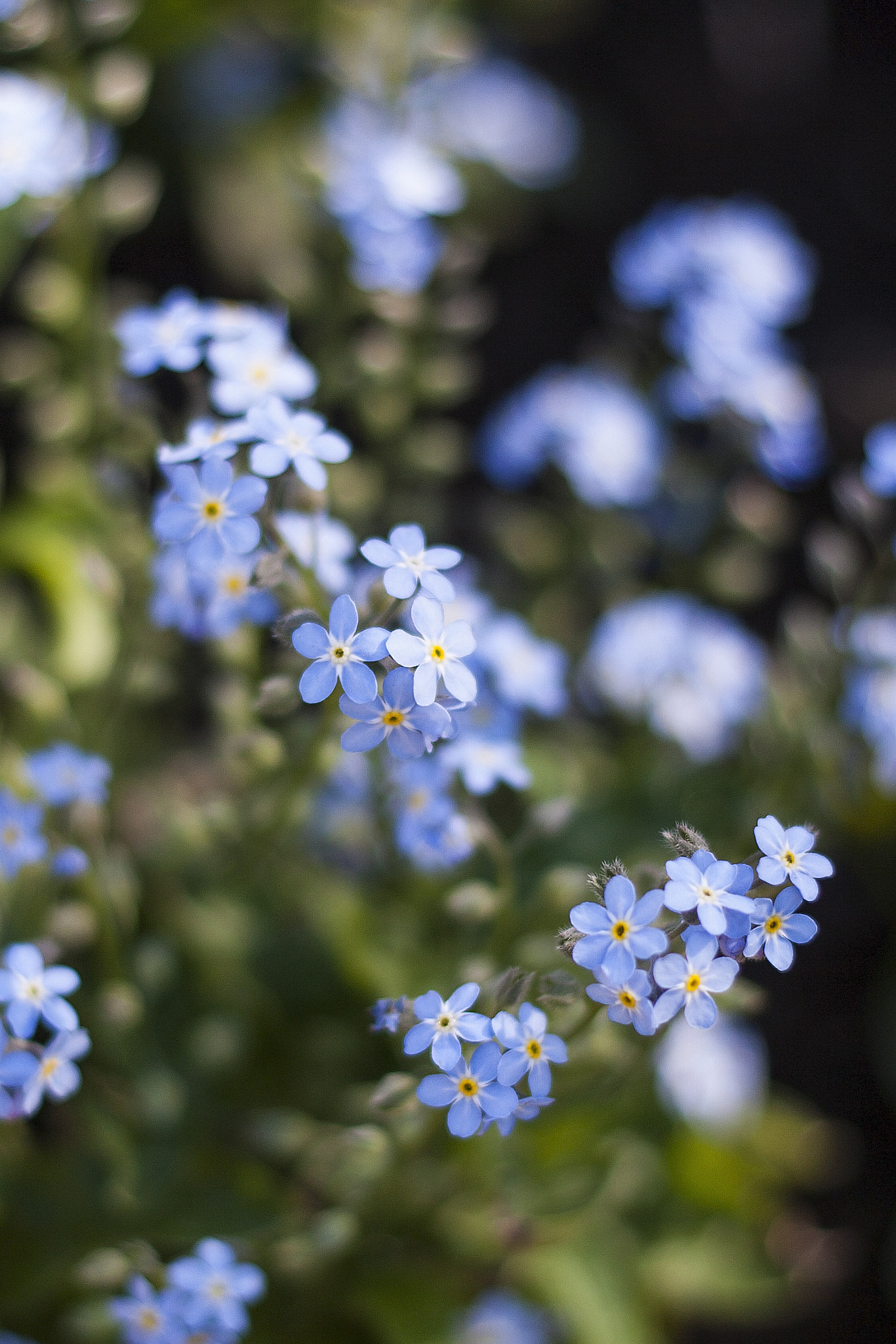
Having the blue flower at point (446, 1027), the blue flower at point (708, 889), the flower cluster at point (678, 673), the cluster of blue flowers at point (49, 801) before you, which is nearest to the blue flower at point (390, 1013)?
the blue flower at point (446, 1027)

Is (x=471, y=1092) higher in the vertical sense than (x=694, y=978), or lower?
lower

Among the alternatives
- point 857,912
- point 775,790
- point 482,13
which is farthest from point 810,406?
point 482,13

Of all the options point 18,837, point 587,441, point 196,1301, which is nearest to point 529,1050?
point 196,1301

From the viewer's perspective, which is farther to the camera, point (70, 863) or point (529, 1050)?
point (70, 863)

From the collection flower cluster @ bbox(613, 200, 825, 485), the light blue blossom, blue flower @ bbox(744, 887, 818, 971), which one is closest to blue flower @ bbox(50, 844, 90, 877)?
the light blue blossom

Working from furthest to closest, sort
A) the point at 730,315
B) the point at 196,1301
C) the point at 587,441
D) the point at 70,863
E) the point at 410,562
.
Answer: the point at 587,441
the point at 730,315
the point at 70,863
the point at 196,1301
the point at 410,562

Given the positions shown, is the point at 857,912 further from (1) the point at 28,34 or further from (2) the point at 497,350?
(1) the point at 28,34

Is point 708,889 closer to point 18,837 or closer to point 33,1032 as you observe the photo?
point 33,1032
